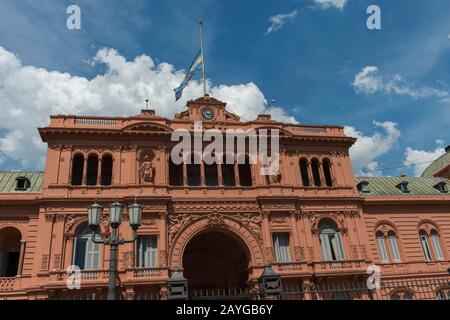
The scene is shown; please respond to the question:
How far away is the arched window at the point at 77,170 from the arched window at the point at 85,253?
14.5ft

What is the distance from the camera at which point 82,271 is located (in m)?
24.1

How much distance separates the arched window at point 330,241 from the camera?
2890cm

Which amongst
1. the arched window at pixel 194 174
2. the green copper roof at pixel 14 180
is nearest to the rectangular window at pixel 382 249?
the arched window at pixel 194 174

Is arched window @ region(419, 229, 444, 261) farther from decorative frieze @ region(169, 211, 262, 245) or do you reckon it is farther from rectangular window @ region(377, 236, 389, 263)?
decorative frieze @ region(169, 211, 262, 245)

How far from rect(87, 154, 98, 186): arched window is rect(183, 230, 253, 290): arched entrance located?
9332 mm

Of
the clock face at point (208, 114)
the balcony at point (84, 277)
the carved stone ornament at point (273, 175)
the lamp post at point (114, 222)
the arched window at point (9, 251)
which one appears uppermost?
the clock face at point (208, 114)

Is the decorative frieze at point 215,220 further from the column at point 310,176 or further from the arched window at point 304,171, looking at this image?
the arched window at point 304,171

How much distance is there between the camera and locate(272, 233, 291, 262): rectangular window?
90.6 feet

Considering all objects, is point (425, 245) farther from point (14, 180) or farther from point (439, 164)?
point (14, 180)

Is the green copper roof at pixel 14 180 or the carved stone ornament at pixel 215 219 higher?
the green copper roof at pixel 14 180
